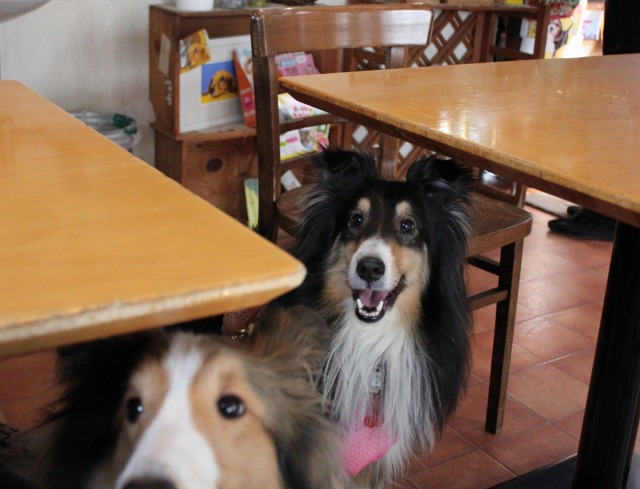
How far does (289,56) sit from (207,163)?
0.66 m

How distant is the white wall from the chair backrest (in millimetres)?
1435

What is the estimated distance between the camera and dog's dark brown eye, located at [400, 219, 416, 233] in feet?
5.57

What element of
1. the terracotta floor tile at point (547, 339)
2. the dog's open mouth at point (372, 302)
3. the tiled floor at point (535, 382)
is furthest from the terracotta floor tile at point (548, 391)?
the dog's open mouth at point (372, 302)

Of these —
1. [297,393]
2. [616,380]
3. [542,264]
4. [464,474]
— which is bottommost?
[464,474]

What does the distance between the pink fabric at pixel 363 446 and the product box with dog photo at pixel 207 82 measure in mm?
1970

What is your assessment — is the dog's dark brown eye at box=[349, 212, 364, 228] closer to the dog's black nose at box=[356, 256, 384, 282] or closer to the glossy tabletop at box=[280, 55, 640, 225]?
the dog's black nose at box=[356, 256, 384, 282]

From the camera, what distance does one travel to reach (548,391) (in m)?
2.41

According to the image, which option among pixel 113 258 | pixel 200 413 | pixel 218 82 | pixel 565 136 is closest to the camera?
pixel 113 258

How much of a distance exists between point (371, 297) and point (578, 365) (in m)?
1.25

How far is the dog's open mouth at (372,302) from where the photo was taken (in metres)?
1.66

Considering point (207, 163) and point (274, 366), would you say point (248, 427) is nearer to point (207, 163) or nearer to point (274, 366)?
point (274, 366)

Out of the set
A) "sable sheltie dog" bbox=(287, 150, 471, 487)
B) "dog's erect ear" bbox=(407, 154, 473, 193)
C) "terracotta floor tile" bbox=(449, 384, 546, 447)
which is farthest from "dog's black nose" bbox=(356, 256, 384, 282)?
"terracotta floor tile" bbox=(449, 384, 546, 447)

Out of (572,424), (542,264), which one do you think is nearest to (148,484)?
(572,424)

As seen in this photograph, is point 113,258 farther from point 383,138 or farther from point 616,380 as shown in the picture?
point 383,138
